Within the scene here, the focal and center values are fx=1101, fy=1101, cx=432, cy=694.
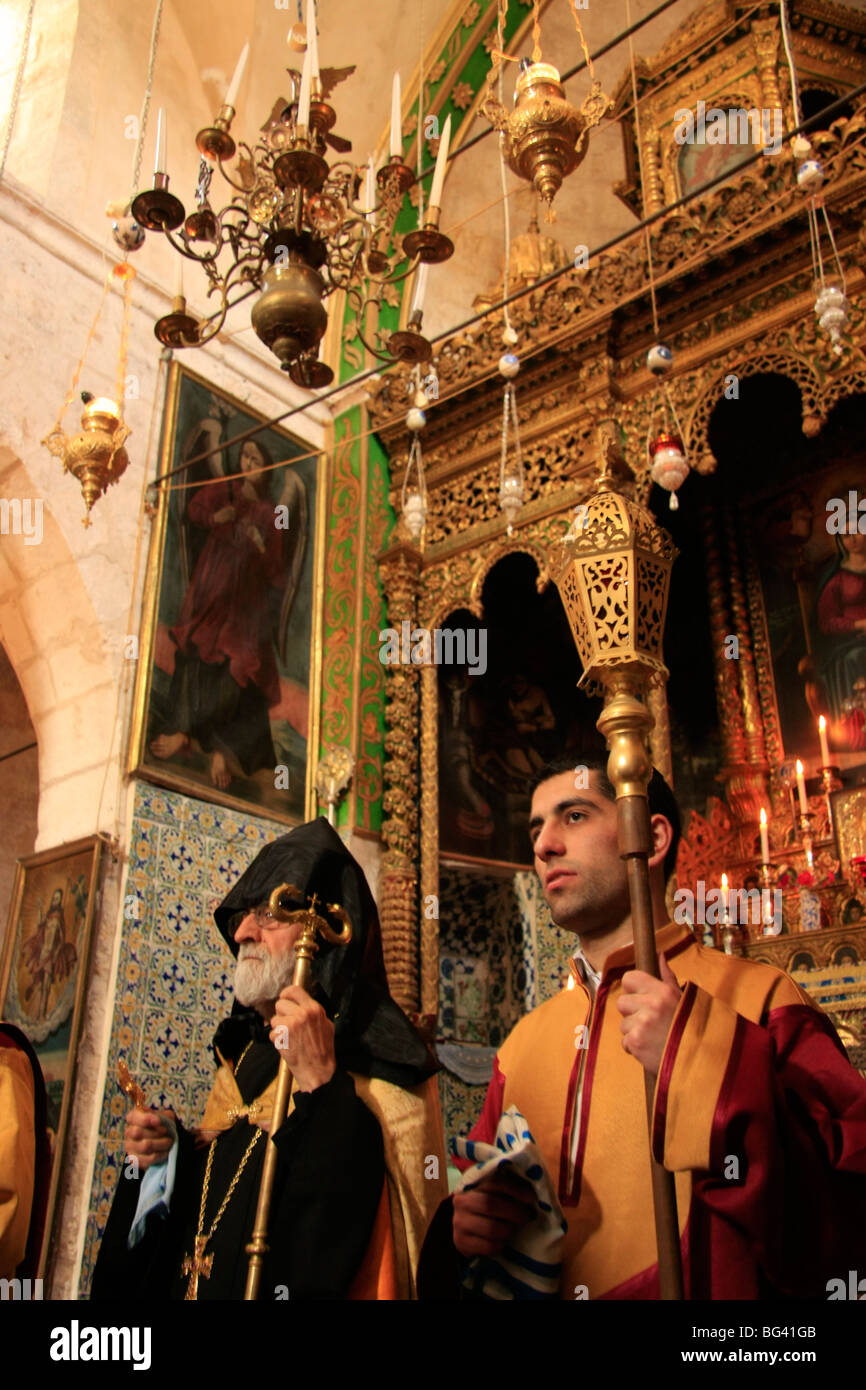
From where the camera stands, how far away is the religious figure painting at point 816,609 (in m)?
7.42

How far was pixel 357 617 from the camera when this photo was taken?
26.5ft

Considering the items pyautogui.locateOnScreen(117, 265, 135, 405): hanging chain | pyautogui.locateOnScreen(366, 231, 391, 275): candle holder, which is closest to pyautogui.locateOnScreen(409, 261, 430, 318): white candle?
pyautogui.locateOnScreen(366, 231, 391, 275): candle holder

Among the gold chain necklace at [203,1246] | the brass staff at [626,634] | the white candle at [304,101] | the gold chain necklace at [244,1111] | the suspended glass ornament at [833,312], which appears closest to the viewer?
the brass staff at [626,634]

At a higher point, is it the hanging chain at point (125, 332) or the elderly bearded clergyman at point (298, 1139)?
the hanging chain at point (125, 332)

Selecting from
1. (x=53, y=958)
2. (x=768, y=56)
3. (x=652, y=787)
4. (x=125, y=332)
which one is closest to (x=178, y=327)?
(x=125, y=332)

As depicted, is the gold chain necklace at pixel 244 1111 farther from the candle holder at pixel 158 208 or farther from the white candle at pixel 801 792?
the white candle at pixel 801 792

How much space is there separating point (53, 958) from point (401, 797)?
2546mm

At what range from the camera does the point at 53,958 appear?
19.3ft

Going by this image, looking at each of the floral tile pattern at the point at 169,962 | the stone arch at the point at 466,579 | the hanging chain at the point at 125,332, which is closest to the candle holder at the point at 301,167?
the hanging chain at the point at 125,332

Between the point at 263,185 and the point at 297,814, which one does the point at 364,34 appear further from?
the point at 297,814

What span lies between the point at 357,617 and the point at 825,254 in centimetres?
386

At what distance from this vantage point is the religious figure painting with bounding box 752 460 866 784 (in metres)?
7.42

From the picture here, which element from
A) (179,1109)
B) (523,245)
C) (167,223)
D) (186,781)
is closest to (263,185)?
(167,223)

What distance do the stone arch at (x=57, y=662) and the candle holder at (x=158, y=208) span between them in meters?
2.71
